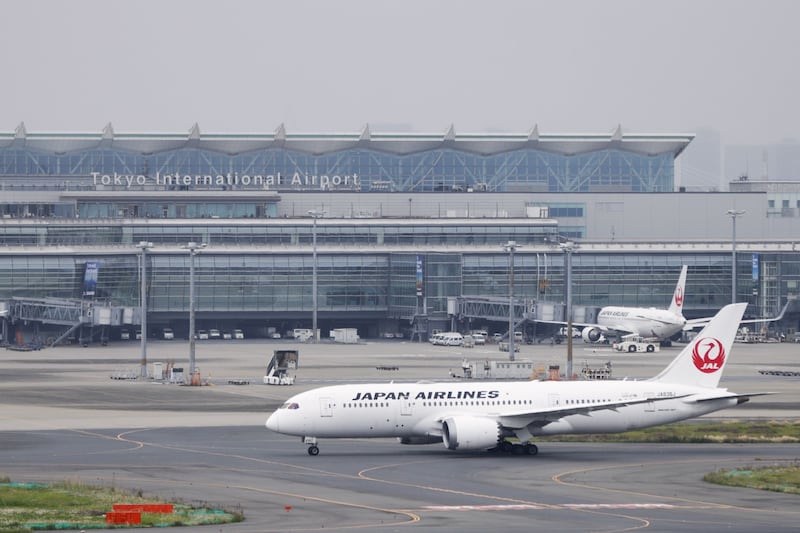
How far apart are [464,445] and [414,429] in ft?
10.9

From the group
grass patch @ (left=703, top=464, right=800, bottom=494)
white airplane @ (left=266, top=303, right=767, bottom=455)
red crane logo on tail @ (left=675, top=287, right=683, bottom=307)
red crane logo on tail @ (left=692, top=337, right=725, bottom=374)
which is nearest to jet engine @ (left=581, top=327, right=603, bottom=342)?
red crane logo on tail @ (left=675, top=287, right=683, bottom=307)

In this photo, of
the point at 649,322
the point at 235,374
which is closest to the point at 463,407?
the point at 235,374

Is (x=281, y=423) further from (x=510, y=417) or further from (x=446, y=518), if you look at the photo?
(x=446, y=518)

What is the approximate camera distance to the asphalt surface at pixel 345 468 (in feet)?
177

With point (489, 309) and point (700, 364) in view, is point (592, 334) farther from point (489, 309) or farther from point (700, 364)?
point (700, 364)

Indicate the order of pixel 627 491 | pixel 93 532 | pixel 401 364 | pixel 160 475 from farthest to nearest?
pixel 401 364
pixel 160 475
pixel 627 491
pixel 93 532

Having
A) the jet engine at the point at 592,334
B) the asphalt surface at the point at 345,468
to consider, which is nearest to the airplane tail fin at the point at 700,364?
the asphalt surface at the point at 345,468

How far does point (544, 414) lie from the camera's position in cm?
7475

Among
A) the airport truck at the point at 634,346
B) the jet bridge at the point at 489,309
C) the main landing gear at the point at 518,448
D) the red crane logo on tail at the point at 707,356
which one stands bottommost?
the main landing gear at the point at 518,448

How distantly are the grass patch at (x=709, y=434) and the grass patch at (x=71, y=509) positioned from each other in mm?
29407

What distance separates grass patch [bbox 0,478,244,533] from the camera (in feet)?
169

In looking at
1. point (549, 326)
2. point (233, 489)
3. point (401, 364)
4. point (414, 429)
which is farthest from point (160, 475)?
point (549, 326)

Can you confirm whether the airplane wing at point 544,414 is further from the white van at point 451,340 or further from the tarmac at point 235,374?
the white van at point 451,340

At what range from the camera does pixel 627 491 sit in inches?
2421
